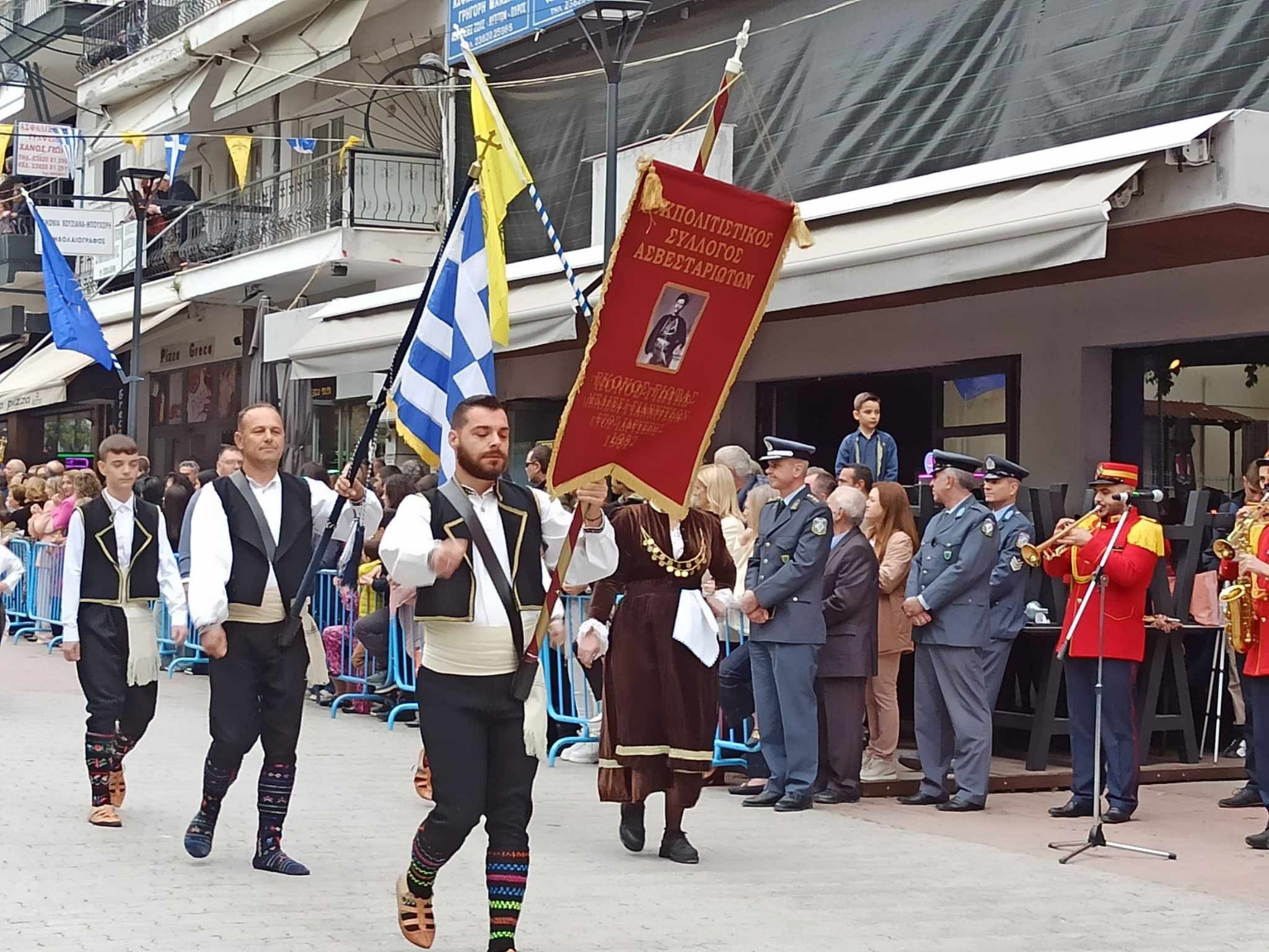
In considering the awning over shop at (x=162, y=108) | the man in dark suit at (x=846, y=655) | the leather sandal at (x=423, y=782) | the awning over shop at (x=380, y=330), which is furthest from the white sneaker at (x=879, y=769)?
the awning over shop at (x=162, y=108)

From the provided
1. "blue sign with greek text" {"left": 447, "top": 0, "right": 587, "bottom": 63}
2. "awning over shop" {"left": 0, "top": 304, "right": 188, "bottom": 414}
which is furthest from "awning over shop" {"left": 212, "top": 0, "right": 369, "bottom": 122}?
"awning over shop" {"left": 0, "top": 304, "right": 188, "bottom": 414}

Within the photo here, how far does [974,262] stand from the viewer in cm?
1085

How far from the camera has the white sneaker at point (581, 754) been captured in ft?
38.1

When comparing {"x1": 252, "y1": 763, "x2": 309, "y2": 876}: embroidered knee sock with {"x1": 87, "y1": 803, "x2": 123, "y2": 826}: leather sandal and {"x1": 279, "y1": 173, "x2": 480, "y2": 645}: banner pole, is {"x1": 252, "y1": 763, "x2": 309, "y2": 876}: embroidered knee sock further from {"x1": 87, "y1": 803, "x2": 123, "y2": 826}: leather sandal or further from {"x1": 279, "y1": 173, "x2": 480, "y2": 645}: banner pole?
{"x1": 87, "y1": 803, "x2": 123, "y2": 826}: leather sandal

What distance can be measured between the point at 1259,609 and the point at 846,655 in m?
2.25

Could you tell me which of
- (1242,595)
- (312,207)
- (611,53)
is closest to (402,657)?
(611,53)

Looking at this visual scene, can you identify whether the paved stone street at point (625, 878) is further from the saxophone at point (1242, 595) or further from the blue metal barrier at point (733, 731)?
the saxophone at point (1242, 595)

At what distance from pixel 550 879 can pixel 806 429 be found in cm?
1001

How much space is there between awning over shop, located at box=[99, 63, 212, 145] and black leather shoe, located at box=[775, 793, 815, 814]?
59.5 feet

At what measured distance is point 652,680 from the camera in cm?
847

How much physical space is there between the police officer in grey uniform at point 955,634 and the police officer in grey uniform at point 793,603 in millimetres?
648

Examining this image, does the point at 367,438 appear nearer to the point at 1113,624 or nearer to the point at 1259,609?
the point at 1113,624

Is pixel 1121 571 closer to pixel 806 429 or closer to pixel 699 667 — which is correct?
pixel 699 667

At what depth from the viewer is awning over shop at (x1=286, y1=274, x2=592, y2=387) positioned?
14.2m
